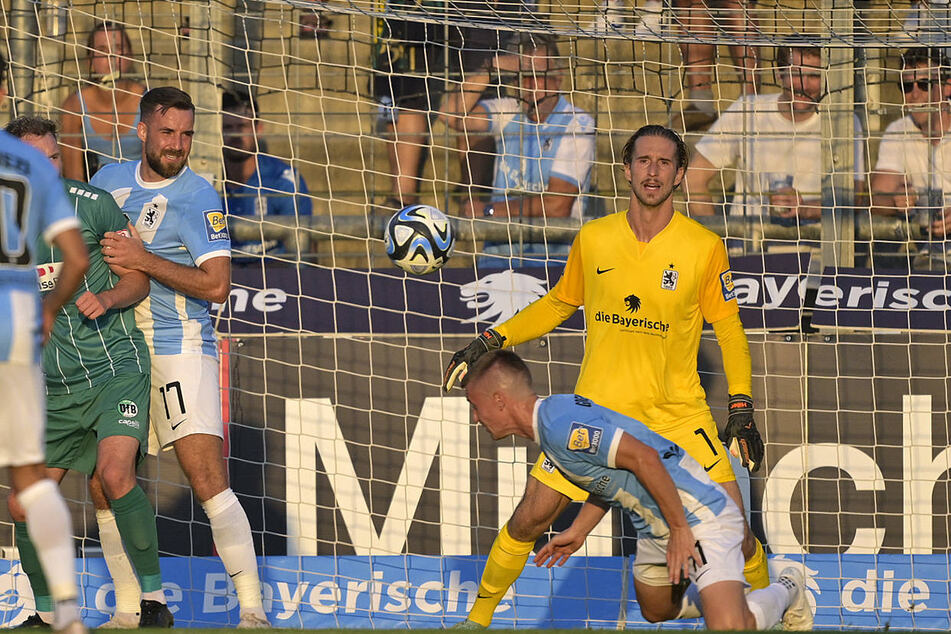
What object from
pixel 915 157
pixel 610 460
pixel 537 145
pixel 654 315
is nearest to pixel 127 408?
pixel 610 460

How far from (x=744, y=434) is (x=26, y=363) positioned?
2879 millimetres

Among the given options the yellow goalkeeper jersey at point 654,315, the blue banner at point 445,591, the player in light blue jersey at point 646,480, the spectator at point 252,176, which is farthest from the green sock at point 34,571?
the spectator at point 252,176

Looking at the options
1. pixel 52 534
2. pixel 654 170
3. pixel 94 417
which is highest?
pixel 654 170

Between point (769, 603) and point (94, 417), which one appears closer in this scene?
point (769, 603)

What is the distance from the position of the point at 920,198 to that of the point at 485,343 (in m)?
3.90

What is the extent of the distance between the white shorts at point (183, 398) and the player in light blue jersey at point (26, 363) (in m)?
1.68

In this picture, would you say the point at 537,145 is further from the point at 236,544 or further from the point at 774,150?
the point at 236,544

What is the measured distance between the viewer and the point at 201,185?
555cm

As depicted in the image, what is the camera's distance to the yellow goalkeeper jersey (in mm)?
5375

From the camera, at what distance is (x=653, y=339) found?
5.39 m

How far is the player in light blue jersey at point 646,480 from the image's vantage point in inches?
173

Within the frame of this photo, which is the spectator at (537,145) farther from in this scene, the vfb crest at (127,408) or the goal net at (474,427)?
the vfb crest at (127,408)

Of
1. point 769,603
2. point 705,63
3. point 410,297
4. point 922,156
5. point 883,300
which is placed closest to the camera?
point 769,603

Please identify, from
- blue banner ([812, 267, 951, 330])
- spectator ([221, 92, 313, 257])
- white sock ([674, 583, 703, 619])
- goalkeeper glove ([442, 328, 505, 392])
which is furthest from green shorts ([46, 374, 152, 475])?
blue banner ([812, 267, 951, 330])
